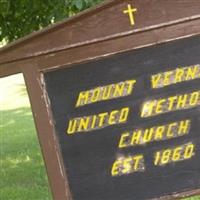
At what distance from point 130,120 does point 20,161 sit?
6.17 meters

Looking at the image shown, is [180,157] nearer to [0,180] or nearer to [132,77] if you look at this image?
[132,77]

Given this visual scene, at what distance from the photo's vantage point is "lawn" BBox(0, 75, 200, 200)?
6871 millimetres

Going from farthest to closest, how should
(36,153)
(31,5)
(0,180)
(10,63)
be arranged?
1. (36,153)
2. (0,180)
3. (31,5)
4. (10,63)

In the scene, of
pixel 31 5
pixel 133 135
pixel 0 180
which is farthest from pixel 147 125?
pixel 0 180

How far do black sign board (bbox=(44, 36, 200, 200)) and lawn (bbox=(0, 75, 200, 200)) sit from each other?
114 inches

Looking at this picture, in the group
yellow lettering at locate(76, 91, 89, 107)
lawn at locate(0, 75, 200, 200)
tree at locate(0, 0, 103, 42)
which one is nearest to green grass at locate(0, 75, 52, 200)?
lawn at locate(0, 75, 200, 200)

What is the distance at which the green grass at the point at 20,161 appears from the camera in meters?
6.88

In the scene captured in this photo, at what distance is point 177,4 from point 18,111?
1535 centimetres

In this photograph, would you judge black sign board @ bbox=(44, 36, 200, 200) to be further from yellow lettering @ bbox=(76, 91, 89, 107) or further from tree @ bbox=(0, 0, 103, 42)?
tree @ bbox=(0, 0, 103, 42)

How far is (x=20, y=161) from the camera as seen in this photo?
918cm

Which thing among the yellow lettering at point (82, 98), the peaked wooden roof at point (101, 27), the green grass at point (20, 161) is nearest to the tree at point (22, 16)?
the green grass at point (20, 161)

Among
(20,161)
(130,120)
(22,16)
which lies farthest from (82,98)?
(20,161)

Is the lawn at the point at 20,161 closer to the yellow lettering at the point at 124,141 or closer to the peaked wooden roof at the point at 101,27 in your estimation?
the yellow lettering at the point at 124,141

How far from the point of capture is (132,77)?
3213 millimetres
